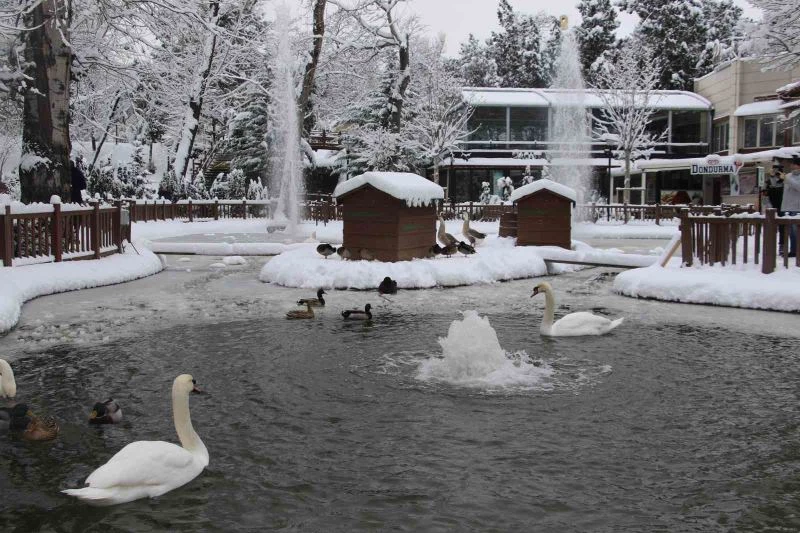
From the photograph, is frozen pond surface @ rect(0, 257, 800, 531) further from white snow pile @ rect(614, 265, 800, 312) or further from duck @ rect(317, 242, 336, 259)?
duck @ rect(317, 242, 336, 259)

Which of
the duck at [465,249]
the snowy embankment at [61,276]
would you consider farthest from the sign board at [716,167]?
the snowy embankment at [61,276]

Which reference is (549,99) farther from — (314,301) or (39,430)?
(39,430)

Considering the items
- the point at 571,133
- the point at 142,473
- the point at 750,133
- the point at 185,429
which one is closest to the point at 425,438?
the point at 185,429

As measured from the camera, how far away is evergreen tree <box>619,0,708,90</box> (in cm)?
5881

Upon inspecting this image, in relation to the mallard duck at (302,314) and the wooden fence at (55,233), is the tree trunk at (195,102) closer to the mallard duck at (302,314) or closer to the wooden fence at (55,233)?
the wooden fence at (55,233)

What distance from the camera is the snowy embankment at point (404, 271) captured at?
49.6 ft

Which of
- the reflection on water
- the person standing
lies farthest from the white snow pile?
the reflection on water

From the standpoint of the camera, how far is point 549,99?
48.2 meters

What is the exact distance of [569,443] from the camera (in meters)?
5.83

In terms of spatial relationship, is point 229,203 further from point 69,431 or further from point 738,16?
point 738,16

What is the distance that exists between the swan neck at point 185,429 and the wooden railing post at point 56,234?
11341mm

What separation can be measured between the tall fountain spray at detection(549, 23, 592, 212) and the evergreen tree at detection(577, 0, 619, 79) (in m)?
13.6

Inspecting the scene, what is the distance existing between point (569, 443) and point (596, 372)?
7.66 ft

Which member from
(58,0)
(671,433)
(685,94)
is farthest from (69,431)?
(685,94)
